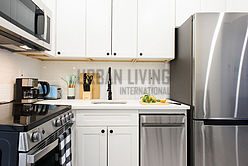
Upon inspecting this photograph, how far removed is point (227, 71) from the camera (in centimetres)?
159

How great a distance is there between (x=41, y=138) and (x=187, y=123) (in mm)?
1397

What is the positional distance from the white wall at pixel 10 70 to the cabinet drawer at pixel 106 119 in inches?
30.3

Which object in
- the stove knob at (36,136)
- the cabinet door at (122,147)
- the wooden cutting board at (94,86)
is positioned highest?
→ the wooden cutting board at (94,86)

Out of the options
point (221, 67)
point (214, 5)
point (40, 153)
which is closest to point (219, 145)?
point (221, 67)

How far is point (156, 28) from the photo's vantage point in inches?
79.0

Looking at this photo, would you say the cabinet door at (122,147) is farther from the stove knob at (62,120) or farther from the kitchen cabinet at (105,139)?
the stove knob at (62,120)

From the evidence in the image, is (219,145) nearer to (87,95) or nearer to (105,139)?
(105,139)

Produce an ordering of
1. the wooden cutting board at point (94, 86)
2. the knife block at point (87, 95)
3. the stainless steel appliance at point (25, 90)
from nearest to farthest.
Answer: the stainless steel appliance at point (25, 90) → the knife block at point (87, 95) → the wooden cutting board at point (94, 86)

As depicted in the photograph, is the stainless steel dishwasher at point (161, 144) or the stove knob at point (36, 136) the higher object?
the stove knob at point (36, 136)

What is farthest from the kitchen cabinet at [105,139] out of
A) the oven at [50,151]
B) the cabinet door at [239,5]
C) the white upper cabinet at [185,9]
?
the cabinet door at [239,5]

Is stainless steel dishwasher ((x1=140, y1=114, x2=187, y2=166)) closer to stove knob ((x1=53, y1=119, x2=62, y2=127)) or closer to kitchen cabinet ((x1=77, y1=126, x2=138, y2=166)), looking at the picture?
kitchen cabinet ((x1=77, y1=126, x2=138, y2=166))

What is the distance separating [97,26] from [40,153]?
1531mm

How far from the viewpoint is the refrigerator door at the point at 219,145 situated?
1581mm

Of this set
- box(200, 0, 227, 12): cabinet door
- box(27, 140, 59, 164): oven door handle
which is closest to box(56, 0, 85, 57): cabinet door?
box(27, 140, 59, 164): oven door handle
